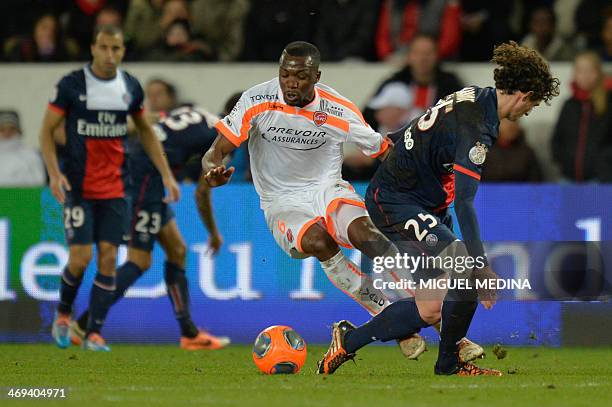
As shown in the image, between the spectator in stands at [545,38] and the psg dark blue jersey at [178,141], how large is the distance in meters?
3.95

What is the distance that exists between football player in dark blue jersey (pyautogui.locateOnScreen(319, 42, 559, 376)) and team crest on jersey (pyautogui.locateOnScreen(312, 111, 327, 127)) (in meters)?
0.78

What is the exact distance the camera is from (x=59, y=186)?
995 centimetres

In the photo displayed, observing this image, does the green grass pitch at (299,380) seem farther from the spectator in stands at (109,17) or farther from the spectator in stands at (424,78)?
the spectator in stands at (109,17)

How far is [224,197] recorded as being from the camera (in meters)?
11.5

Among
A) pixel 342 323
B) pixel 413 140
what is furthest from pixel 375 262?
pixel 413 140

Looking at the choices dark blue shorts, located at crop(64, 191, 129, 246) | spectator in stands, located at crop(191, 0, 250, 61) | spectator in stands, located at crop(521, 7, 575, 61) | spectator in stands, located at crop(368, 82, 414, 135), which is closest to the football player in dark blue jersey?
dark blue shorts, located at crop(64, 191, 129, 246)

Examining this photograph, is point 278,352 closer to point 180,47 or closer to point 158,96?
point 158,96

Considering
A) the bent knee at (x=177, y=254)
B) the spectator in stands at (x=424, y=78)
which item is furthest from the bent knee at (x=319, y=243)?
the spectator in stands at (x=424, y=78)

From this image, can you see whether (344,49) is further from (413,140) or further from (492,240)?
(413,140)

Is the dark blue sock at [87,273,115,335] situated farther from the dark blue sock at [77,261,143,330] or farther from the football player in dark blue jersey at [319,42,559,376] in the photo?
the football player in dark blue jersey at [319,42,559,376]

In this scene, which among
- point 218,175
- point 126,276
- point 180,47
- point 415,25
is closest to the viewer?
point 218,175

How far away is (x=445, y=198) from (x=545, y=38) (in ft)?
19.2

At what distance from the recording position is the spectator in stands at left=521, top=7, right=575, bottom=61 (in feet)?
43.1

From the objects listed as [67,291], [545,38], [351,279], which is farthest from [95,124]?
[545,38]
